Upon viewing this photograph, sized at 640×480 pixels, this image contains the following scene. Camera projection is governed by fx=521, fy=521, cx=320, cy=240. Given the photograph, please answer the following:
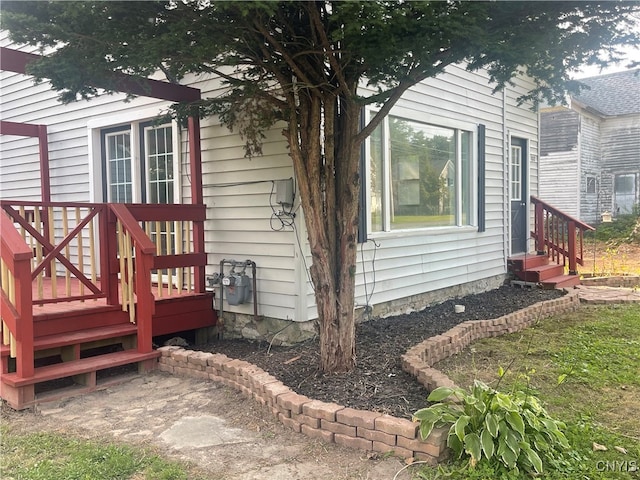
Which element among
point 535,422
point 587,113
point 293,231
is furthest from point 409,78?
point 587,113

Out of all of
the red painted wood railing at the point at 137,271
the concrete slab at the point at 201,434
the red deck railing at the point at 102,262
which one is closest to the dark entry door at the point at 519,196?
the red deck railing at the point at 102,262

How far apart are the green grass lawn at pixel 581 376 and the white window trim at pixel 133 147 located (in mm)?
3520

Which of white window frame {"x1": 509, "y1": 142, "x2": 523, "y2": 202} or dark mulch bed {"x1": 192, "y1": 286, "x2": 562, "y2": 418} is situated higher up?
white window frame {"x1": 509, "y1": 142, "x2": 523, "y2": 202}

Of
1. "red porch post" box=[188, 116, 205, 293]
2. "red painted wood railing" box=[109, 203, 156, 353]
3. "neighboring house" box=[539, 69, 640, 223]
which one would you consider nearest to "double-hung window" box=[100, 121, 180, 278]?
"red porch post" box=[188, 116, 205, 293]

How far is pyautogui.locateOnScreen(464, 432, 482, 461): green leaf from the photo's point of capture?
2.57 m

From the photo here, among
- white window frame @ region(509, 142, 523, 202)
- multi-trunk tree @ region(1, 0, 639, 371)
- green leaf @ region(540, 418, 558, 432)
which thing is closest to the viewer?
green leaf @ region(540, 418, 558, 432)

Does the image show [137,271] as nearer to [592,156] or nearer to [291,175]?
[291,175]

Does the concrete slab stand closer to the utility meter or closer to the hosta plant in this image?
the hosta plant

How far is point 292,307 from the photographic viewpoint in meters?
4.98

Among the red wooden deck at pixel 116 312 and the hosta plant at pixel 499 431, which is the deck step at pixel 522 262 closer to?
the red wooden deck at pixel 116 312

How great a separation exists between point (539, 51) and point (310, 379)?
8.93 feet

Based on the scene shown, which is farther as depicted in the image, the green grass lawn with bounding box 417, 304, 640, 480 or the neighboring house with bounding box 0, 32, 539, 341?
the neighboring house with bounding box 0, 32, 539, 341

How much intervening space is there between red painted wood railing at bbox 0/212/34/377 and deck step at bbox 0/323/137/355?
26 centimetres

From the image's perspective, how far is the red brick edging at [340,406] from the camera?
279cm
